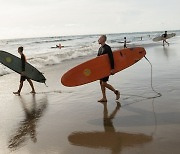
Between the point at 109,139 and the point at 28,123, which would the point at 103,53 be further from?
the point at 109,139

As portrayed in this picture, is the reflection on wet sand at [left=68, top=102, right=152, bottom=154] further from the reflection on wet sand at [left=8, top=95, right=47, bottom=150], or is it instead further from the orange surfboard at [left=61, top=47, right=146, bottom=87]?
the orange surfboard at [left=61, top=47, right=146, bottom=87]

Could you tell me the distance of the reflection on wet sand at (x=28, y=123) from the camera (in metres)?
5.12

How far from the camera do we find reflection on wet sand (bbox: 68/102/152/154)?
466 centimetres

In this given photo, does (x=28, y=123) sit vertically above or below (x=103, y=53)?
below

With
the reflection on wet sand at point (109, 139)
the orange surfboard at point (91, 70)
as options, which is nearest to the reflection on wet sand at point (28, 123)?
the reflection on wet sand at point (109, 139)

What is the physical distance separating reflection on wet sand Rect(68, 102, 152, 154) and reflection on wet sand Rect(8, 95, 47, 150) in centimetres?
81

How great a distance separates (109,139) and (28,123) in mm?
2106

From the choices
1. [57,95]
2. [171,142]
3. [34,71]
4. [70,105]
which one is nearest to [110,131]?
[171,142]

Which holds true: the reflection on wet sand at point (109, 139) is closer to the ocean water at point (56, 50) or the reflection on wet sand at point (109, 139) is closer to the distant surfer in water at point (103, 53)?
the distant surfer in water at point (103, 53)

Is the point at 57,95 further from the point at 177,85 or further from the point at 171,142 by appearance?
the point at 171,142

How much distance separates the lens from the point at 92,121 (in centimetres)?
609

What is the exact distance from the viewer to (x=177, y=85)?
905 centimetres

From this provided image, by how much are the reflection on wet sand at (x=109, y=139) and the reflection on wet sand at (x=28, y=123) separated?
813 millimetres

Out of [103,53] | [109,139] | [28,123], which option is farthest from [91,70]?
[109,139]
